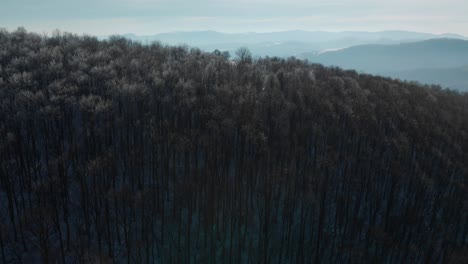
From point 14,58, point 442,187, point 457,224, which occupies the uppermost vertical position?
point 14,58


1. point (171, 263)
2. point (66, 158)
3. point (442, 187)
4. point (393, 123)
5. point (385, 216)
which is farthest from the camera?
point (393, 123)

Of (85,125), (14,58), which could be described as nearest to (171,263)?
(85,125)

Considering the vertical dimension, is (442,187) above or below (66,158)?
below

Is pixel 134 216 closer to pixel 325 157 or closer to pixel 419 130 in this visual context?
pixel 325 157

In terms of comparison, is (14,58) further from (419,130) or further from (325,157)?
(419,130)

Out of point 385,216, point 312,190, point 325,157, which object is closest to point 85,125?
point 312,190

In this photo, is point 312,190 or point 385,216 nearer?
point 312,190

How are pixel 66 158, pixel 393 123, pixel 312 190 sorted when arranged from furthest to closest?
1. pixel 393 123
2. pixel 312 190
3. pixel 66 158
